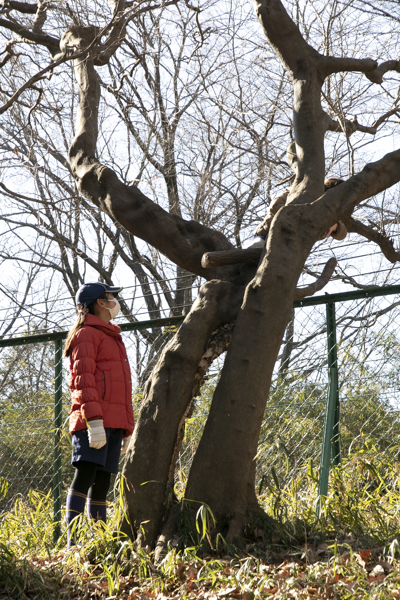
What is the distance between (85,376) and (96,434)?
0.36 m

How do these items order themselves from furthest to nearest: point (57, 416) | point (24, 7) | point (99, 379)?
point (24, 7)
point (57, 416)
point (99, 379)

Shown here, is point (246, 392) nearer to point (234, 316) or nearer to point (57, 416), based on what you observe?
point (234, 316)

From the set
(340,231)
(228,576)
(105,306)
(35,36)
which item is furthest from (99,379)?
(35,36)

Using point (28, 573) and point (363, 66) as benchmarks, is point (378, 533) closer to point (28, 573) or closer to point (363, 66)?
point (28, 573)

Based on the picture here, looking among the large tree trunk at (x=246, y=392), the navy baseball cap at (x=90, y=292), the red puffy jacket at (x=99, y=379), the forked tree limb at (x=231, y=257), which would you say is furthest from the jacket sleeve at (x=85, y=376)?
the forked tree limb at (x=231, y=257)

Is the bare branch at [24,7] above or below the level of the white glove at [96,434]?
above

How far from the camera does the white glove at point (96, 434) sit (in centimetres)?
351

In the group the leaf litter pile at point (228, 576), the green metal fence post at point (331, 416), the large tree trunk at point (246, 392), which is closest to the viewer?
the leaf litter pile at point (228, 576)

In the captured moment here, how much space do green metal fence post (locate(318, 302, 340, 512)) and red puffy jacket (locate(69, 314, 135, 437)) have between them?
4.14 feet

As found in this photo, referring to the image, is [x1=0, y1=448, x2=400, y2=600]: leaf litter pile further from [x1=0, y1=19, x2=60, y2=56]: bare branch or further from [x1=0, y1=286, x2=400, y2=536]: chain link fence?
[x1=0, y1=19, x2=60, y2=56]: bare branch

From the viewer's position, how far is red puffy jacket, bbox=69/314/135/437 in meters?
3.63

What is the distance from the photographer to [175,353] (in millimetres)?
3471

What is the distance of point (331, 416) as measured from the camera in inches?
157

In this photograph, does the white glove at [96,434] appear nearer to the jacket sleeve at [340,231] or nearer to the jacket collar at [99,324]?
the jacket collar at [99,324]
